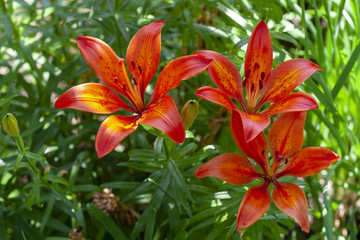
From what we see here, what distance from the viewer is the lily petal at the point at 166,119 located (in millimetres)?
896

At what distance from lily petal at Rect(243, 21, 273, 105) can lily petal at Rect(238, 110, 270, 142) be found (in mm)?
150

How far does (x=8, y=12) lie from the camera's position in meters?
1.57

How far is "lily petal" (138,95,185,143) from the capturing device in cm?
90

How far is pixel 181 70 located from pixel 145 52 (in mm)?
126

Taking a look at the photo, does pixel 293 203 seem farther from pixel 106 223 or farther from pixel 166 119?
pixel 106 223

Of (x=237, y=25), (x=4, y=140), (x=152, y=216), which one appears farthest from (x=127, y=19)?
(x=152, y=216)

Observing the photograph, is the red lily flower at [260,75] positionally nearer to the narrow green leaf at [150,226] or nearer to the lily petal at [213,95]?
the lily petal at [213,95]

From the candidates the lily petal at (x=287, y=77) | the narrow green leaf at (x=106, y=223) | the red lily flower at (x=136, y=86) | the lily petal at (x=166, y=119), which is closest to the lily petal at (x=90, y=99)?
the red lily flower at (x=136, y=86)

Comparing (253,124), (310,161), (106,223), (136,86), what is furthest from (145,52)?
(106,223)

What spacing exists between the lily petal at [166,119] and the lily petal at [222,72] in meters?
0.13

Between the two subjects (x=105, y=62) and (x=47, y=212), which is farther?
(x=47, y=212)

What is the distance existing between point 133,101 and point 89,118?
0.67m

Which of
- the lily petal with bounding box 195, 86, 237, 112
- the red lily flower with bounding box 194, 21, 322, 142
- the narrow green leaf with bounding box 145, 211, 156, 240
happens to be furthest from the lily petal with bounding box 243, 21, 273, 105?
the narrow green leaf with bounding box 145, 211, 156, 240

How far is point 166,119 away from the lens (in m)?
0.92
